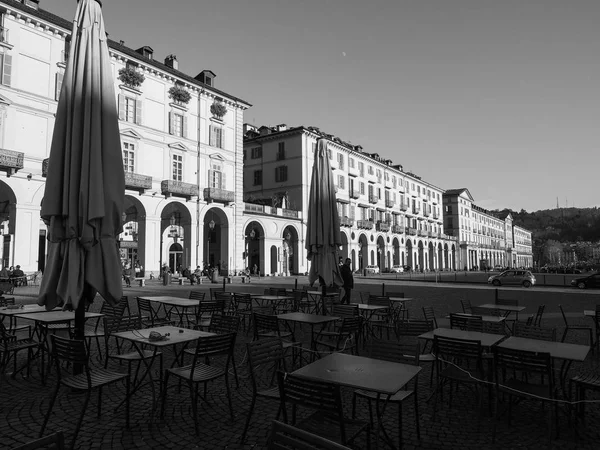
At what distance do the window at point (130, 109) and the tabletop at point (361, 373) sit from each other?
2741cm

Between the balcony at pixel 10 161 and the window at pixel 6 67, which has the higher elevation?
the window at pixel 6 67

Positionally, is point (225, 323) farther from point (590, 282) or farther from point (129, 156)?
point (590, 282)

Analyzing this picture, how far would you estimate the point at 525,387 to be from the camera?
15.9ft

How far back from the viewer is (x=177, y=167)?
31141 millimetres

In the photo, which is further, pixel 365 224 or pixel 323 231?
pixel 365 224

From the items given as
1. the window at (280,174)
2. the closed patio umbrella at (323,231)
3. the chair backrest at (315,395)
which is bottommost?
the chair backrest at (315,395)

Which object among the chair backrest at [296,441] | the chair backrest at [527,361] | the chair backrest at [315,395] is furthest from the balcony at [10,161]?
the chair backrest at [527,361]

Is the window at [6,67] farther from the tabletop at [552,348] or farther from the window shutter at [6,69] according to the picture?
the tabletop at [552,348]

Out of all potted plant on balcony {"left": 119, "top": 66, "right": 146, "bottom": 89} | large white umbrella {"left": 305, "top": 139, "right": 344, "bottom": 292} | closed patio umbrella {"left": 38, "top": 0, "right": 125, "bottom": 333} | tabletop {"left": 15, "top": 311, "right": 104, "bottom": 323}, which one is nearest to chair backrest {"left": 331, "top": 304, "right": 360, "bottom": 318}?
large white umbrella {"left": 305, "top": 139, "right": 344, "bottom": 292}

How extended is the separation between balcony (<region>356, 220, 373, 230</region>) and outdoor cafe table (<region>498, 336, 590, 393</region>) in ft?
150

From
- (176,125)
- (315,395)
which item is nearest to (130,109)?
(176,125)

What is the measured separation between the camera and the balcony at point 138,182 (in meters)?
26.9

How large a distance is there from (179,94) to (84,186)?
28222mm

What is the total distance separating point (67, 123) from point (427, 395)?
20.5ft
